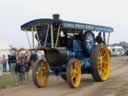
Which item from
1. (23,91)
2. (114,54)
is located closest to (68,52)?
(23,91)

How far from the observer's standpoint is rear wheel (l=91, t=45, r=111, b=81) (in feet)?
60.4

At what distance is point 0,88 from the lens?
18.2 m

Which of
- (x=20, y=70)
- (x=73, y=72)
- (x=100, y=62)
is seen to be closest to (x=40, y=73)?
(x=73, y=72)

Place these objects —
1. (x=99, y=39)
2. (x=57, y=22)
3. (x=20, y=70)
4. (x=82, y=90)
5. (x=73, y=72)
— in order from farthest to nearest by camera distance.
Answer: (x=20, y=70) → (x=99, y=39) → (x=73, y=72) → (x=57, y=22) → (x=82, y=90)

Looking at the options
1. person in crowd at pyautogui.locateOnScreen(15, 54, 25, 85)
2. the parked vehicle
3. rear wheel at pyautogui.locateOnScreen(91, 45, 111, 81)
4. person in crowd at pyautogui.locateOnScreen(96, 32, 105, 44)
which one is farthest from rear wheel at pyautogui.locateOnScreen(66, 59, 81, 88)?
person in crowd at pyautogui.locateOnScreen(15, 54, 25, 85)

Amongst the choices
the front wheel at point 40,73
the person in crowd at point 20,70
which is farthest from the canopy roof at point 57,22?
the person in crowd at point 20,70

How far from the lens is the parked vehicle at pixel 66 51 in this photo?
55.6 ft

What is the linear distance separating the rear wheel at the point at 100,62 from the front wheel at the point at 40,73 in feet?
6.54

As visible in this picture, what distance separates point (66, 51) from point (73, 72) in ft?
2.97

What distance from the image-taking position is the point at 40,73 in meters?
17.7

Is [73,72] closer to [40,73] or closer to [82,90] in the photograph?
[82,90]

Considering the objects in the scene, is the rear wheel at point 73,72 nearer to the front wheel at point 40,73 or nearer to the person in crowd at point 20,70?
the front wheel at point 40,73

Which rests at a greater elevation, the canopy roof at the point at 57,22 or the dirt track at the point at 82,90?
the canopy roof at the point at 57,22

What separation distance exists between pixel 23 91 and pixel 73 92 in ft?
6.58
